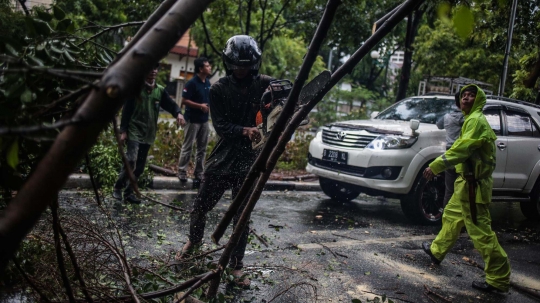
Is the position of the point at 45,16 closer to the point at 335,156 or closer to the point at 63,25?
the point at 63,25

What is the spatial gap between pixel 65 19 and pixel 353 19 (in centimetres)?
1105

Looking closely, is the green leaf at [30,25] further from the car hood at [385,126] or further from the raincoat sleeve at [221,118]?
the car hood at [385,126]

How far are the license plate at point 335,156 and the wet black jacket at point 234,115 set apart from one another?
3.50m

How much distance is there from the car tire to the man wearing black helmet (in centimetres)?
618

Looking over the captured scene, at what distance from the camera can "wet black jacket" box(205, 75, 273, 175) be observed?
4.27 metres

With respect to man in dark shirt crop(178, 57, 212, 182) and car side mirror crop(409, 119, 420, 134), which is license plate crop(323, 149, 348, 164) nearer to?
car side mirror crop(409, 119, 420, 134)

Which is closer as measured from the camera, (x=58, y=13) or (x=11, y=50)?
(x=11, y=50)

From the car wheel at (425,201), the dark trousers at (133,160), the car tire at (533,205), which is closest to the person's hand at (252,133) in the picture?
the dark trousers at (133,160)

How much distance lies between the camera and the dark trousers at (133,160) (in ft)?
22.9

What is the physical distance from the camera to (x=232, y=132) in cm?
418

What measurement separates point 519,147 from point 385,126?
2.24 metres

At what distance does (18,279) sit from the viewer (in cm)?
239

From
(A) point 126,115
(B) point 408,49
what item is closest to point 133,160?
(A) point 126,115

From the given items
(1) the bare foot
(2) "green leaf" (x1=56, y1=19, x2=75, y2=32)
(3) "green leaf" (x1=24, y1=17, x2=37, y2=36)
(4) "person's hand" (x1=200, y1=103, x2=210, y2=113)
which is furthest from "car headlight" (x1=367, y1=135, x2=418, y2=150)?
(3) "green leaf" (x1=24, y1=17, x2=37, y2=36)
